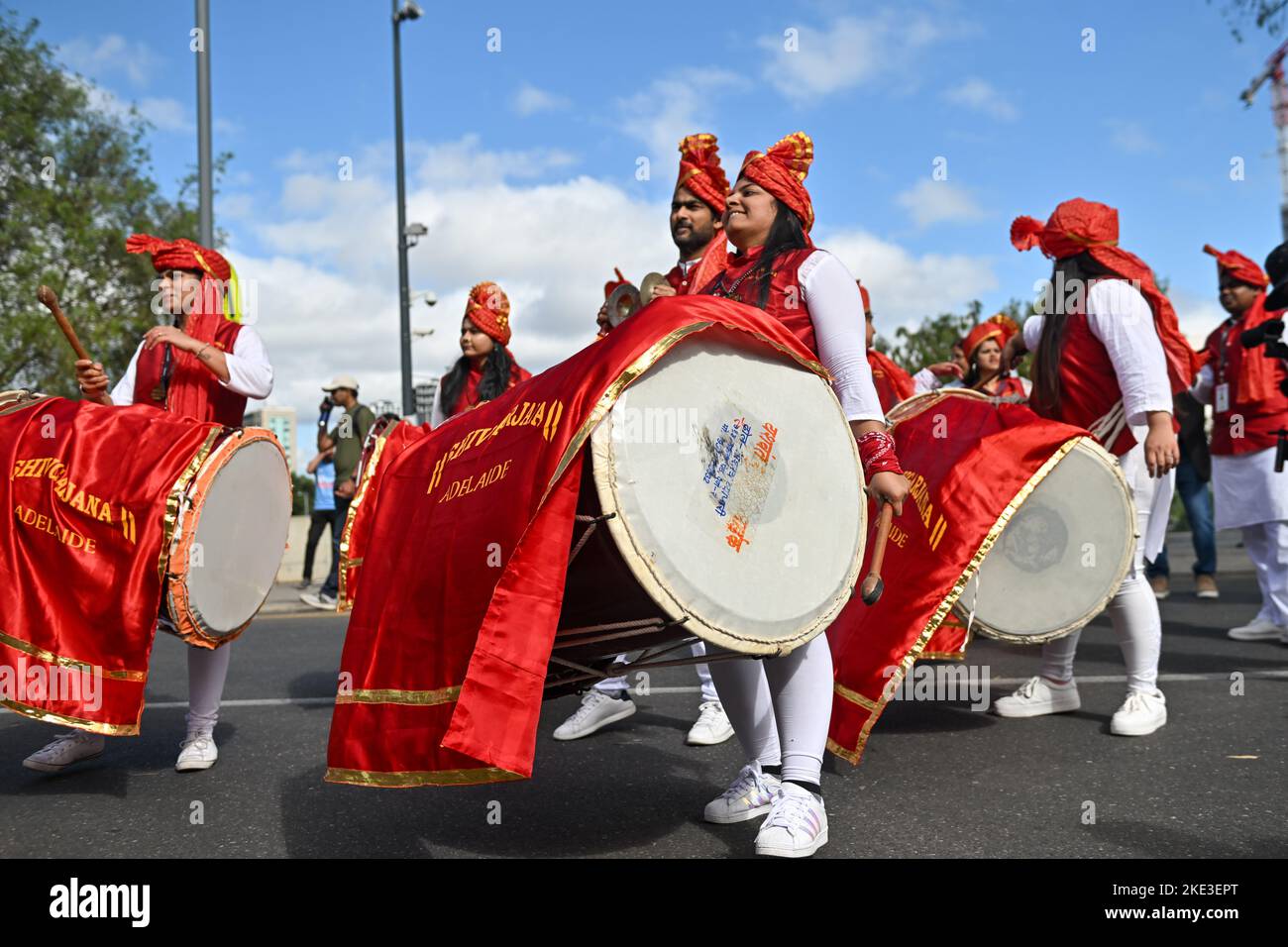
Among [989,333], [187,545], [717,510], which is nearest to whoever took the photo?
[717,510]

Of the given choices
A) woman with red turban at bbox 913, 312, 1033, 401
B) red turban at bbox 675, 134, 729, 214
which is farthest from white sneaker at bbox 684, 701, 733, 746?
woman with red turban at bbox 913, 312, 1033, 401

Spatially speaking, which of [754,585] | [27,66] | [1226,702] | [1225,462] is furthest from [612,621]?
[27,66]

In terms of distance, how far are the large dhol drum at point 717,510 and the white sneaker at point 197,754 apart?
195cm

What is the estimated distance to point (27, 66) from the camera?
1964 centimetres

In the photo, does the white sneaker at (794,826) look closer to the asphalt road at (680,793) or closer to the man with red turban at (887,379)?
the asphalt road at (680,793)

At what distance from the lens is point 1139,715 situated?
13.8 ft

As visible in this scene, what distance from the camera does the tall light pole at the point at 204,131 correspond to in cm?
1073

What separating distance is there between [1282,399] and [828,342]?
4808 millimetres

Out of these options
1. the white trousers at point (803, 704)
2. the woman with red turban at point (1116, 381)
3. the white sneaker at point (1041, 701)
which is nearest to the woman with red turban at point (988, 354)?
the woman with red turban at point (1116, 381)

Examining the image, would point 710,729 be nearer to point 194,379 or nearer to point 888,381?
point 888,381

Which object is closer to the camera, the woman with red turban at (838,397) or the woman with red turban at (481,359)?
the woman with red turban at (838,397)

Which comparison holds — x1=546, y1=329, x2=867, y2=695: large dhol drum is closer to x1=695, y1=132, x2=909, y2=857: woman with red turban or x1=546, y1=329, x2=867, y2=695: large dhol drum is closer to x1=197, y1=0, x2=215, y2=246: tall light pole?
x1=695, y1=132, x2=909, y2=857: woman with red turban

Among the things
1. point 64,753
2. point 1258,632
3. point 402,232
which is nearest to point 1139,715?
point 1258,632

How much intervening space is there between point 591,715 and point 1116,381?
2426 millimetres
